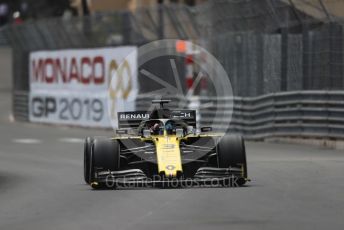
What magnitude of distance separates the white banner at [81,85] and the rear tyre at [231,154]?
596 inches

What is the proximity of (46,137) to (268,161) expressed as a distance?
1202 centimetres

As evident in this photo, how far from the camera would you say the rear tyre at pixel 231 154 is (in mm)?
13375

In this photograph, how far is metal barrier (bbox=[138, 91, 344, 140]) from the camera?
71.3ft

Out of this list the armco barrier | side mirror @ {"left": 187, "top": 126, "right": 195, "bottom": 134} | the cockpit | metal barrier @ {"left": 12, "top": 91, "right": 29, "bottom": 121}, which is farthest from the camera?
metal barrier @ {"left": 12, "top": 91, "right": 29, "bottom": 121}

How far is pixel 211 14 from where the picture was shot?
26.8 meters

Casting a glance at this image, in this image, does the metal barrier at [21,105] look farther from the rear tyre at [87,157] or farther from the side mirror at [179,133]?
the side mirror at [179,133]

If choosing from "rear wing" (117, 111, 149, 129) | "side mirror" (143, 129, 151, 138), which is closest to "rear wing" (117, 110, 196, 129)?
"rear wing" (117, 111, 149, 129)

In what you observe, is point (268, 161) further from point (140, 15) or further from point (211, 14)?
point (140, 15)

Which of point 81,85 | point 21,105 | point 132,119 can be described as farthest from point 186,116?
point 21,105

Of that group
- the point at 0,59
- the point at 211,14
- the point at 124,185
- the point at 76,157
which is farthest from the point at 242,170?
the point at 0,59

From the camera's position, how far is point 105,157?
13.4m

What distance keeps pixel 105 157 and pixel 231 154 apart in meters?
1.60

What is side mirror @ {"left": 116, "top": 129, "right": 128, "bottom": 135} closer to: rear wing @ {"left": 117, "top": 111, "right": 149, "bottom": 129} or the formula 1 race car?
rear wing @ {"left": 117, "top": 111, "right": 149, "bottom": 129}

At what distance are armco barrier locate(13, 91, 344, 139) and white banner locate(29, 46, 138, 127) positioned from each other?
356 centimetres
